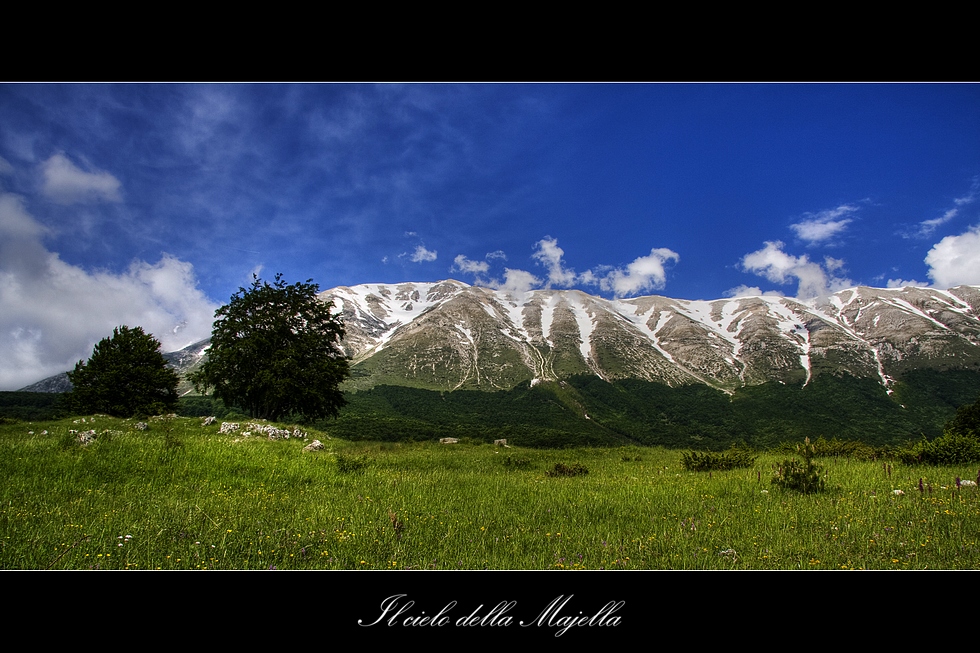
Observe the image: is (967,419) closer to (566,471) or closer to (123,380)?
(566,471)

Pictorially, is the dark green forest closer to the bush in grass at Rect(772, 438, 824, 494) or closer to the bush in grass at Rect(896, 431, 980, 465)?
the bush in grass at Rect(772, 438, 824, 494)

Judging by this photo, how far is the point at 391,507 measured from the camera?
6.80 m

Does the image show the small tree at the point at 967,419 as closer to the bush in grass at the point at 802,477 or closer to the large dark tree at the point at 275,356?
the bush in grass at the point at 802,477

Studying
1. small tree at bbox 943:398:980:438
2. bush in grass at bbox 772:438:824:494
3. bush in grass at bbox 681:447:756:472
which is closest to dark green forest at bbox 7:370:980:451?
bush in grass at bbox 681:447:756:472

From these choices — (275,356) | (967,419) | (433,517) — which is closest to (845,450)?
(967,419)

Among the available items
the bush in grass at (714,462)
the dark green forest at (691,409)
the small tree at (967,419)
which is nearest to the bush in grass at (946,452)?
the bush in grass at (714,462)

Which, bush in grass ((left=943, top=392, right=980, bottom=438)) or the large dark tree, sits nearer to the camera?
bush in grass ((left=943, top=392, right=980, bottom=438))

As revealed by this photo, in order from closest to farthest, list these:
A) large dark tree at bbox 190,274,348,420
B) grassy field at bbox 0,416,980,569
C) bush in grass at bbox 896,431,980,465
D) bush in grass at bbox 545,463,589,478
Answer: grassy field at bbox 0,416,980,569 < bush in grass at bbox 896,431,980,465 < bush in grass at bbox 545,463,589,478 < large dark tree at bbox 190,274,348,420

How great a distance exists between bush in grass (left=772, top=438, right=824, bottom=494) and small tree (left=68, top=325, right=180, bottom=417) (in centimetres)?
3846

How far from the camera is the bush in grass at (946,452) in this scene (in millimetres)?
10883

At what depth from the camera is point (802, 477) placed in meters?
8.45

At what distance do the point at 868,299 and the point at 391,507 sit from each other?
13885 mm

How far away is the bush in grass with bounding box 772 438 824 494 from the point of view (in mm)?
8298
